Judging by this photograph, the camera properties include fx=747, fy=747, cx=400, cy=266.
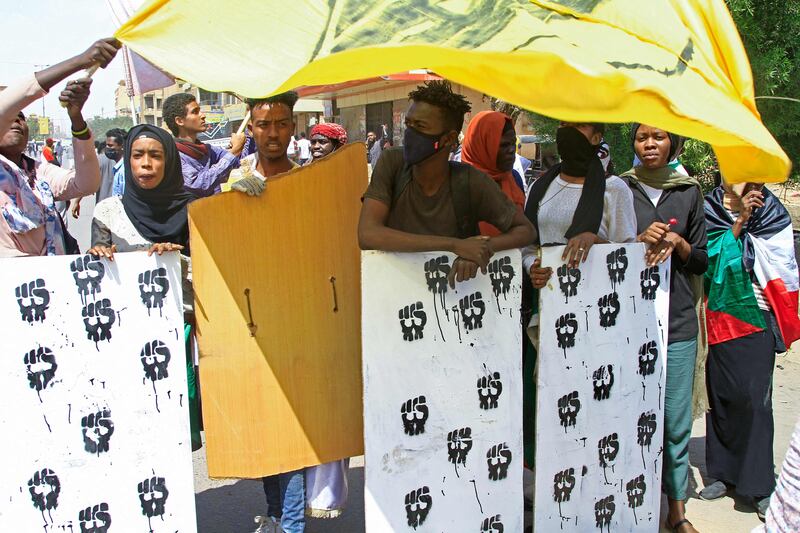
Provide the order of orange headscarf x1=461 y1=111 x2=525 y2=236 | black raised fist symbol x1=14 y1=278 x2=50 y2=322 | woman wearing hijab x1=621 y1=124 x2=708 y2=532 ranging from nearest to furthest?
black raised fist symbol x1=14 y1=278 x2=50 y2=322 → woman wearing hijab x1=621 y1=124 x2=708 y2=532 → orange headscarf x1=461 y1=111 x2=525 y2=236

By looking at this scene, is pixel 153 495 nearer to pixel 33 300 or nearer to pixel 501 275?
pixel 33 300

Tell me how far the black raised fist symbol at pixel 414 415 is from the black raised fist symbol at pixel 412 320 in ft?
0.86

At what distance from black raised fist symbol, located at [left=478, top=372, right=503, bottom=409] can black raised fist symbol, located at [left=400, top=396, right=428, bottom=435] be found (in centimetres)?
25

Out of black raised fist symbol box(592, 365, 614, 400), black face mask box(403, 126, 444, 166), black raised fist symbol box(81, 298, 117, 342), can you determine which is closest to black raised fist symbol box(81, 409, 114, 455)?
black raised fist symbol box(81, 298, 117, 342)

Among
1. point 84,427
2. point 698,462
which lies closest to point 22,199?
point 84,427

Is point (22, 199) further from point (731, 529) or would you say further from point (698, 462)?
point (698, 462)

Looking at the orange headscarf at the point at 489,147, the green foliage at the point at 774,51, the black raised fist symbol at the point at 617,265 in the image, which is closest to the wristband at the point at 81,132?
the orange headscarf at the point at 489,147

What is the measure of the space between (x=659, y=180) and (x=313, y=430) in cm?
213

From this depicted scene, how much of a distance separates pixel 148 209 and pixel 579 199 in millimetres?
1942

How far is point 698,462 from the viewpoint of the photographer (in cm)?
490

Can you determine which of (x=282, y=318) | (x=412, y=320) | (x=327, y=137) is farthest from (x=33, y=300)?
(x=327, y=137)

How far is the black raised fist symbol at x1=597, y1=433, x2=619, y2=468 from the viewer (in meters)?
3.43

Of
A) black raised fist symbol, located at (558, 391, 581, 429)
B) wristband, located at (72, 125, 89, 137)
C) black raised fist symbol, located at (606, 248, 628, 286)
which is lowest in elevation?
black raised fist symbol, located at (558, 391, 581, 429)

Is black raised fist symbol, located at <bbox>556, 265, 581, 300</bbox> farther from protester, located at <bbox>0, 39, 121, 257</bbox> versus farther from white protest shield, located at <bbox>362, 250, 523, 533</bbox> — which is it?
protester, located at <bbox>0, 39, 121, 257</bbox>
